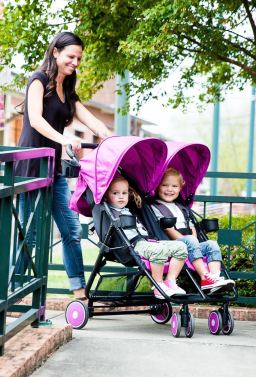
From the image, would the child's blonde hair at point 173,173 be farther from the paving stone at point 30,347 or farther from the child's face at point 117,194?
the paving stone at point 30,347

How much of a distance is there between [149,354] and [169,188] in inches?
64.9

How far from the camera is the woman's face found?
450 centimetres

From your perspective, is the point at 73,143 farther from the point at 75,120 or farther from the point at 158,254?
the point at 75,120

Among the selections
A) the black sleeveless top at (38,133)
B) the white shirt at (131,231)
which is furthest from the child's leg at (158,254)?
the black sleeveless top at (38,133)

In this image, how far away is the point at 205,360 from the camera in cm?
360

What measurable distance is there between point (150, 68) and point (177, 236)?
2610mm

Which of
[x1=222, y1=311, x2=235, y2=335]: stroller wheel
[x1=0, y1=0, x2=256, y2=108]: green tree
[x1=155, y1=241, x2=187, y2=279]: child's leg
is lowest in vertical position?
[x1=222, y1=311, x2=235, y2=335]: stroller wheel

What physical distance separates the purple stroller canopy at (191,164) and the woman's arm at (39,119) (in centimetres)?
113

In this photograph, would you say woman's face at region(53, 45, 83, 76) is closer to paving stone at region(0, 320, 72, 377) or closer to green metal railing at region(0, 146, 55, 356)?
green metal railing at region(0, 146, 55, 356)

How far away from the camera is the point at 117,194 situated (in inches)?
178

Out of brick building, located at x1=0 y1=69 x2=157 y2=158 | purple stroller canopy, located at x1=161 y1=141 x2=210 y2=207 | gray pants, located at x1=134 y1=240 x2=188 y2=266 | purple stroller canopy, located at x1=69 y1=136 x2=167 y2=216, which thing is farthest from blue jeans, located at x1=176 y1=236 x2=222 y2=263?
brick building, located at x1=0 y1=69 x2=157 y2=158

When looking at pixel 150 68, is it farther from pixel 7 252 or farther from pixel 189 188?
A: pixel 7 252

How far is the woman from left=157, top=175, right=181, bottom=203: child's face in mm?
649

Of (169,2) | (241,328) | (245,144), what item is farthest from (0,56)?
(245,144)
